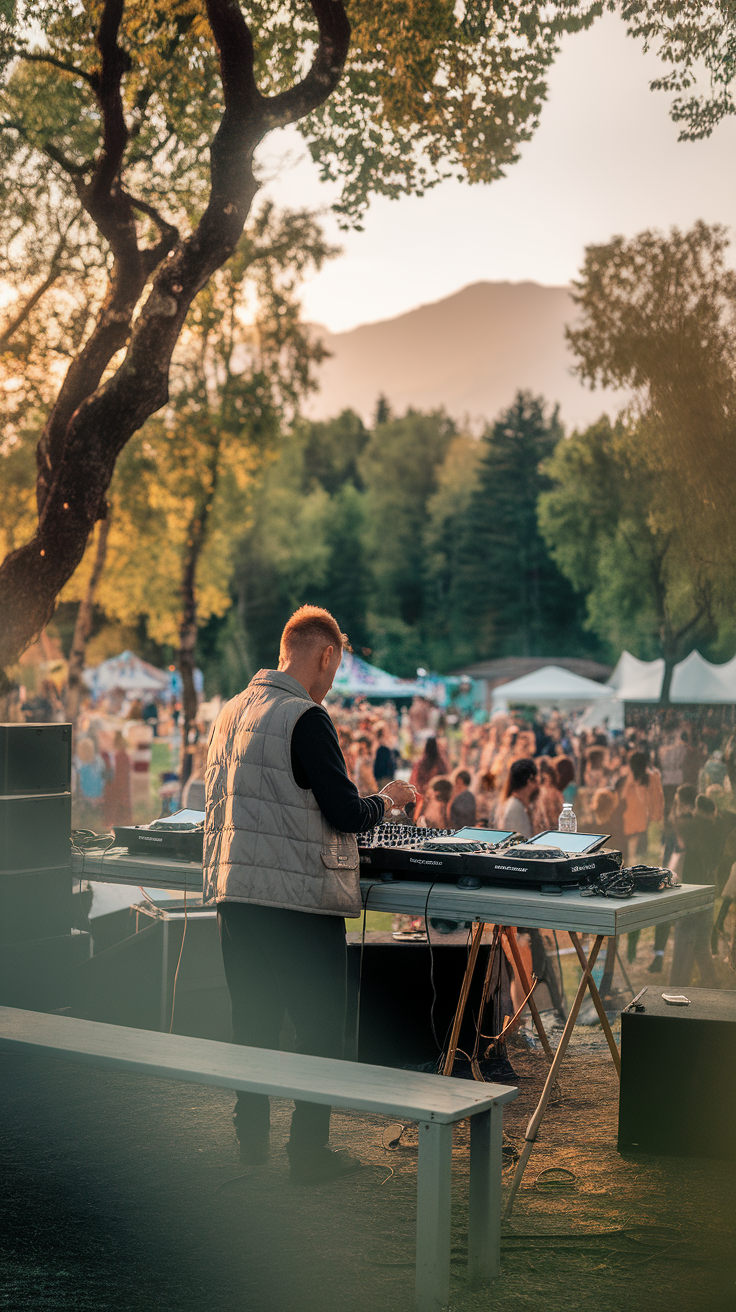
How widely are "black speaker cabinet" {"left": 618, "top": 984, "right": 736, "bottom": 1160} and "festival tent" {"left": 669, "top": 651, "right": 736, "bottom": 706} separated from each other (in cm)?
500

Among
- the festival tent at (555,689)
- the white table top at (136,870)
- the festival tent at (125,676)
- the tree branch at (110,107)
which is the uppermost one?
the tree branch at (110,107)

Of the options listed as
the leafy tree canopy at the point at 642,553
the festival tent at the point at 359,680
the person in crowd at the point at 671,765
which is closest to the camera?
the person in crowd at the point at 671,765

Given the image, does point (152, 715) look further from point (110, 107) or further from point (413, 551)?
point (413, 551)

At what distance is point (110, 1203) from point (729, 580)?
6.63m

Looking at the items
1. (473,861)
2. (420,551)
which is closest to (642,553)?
(473,861)

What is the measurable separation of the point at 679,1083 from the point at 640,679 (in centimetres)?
1155

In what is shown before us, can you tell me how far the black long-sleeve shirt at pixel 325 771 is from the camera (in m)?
3.25

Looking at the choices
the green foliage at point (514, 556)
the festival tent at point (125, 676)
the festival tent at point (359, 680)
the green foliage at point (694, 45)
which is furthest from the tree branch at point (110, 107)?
the green foliage at point (514, 556)

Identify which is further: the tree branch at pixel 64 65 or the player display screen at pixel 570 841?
the tree branch at pixel 64 65

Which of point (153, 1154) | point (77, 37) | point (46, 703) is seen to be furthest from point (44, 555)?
point (46, 703)

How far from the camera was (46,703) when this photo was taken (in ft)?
82.8

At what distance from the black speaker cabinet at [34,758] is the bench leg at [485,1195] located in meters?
2.48

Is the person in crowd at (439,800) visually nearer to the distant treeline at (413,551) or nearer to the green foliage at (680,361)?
the green foliage at (680,361)

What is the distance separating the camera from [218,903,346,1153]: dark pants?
3326 mm
